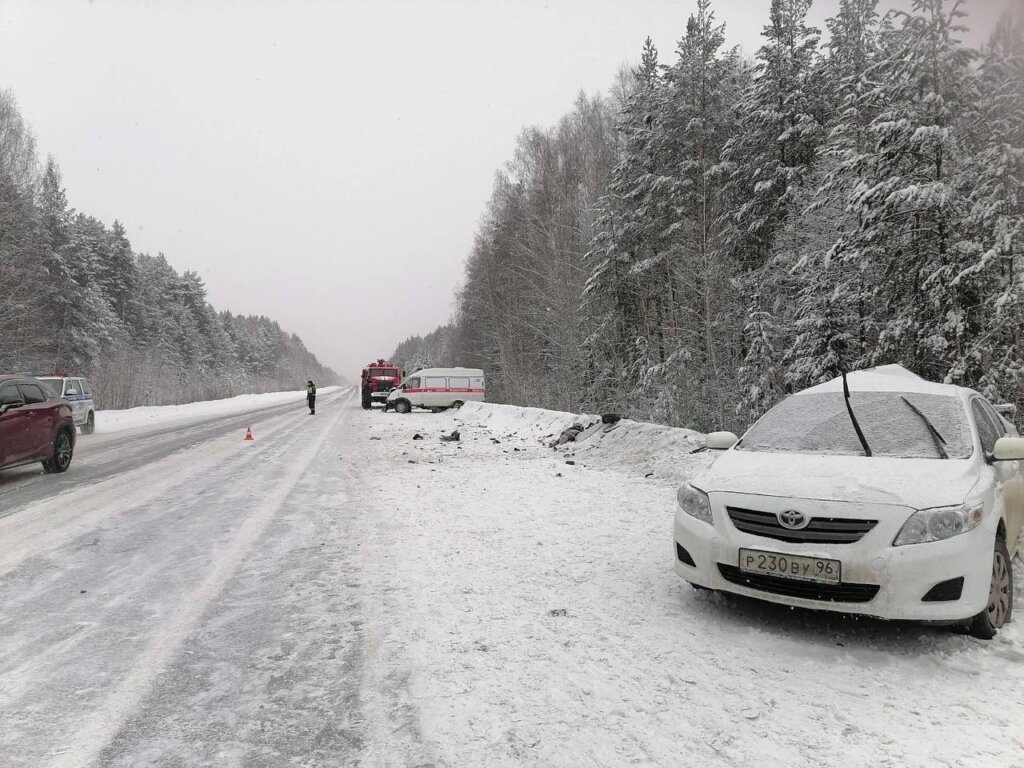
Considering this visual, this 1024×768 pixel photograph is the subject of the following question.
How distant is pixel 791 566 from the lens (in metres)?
3.37

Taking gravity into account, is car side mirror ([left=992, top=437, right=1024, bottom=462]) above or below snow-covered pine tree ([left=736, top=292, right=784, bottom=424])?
below

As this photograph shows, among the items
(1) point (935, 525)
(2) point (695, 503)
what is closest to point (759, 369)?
(2) point (695, 503)

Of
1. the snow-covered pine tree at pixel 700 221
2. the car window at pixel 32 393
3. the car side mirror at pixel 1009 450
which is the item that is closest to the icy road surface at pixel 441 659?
the car side mirror at pixel 1009 450

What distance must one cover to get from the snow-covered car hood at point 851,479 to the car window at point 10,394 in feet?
34.9

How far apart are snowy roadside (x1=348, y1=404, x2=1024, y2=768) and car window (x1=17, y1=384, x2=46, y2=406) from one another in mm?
7718

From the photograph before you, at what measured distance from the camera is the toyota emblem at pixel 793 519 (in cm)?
339

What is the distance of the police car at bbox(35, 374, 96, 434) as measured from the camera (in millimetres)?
19484

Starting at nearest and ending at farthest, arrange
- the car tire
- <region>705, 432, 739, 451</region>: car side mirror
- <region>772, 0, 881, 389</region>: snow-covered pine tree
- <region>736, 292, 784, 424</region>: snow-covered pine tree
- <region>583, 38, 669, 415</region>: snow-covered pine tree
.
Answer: <region>705, 432, 739, 451</region>: car side mirror < the car tire < <region>772, 0, 881, 389</region>: snow-covered pine tree < <region>736, 292, 784, 424</region>: snow-covered pine tree < <region>583, 38, 669, 415</region>: snow-covered pine tree

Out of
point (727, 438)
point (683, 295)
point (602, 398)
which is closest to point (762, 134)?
point (683, 295)

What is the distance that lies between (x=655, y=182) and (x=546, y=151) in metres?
12.0

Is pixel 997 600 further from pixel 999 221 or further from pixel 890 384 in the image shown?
pixel 999 221

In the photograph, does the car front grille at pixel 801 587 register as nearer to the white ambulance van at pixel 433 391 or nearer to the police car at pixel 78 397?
the police car at pixel 78 397

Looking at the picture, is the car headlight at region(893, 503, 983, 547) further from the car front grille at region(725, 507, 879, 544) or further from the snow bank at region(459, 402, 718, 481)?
the snow bank at region(459, 402, 718, 481)

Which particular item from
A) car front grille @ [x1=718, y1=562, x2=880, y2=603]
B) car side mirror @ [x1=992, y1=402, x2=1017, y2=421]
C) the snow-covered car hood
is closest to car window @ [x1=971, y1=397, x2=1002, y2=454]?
car side mirror @ [x1=992, y1=402, x2=1017, y2=421]
